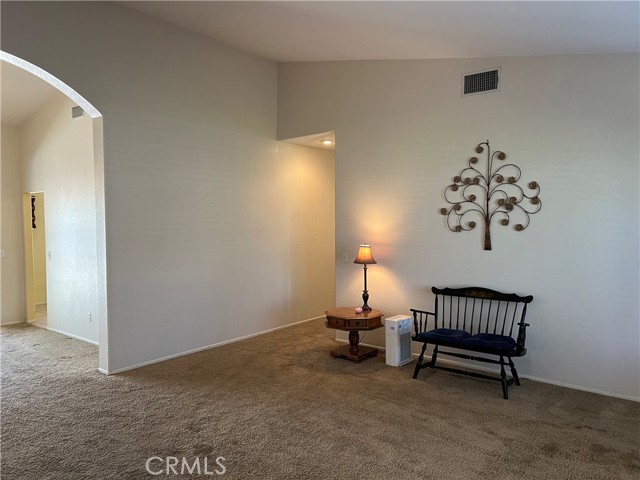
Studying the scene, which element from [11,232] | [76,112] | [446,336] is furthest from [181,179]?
[11,232]

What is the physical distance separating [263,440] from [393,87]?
12.7 feet

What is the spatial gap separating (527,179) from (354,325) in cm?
224

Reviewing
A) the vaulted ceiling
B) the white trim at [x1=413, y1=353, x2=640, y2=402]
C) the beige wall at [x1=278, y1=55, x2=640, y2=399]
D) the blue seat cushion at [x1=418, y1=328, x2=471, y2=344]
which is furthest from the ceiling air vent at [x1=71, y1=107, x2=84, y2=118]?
the white trim at [x1=413, y1=353, x2=640, y2=402]

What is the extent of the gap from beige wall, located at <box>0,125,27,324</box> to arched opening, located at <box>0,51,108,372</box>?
2cm

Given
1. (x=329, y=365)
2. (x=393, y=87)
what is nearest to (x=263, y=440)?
(x=329, y=365)

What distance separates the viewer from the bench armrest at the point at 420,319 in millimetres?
4738

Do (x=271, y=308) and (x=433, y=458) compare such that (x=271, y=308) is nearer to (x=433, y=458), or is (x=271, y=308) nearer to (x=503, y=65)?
(x=433, y=458)

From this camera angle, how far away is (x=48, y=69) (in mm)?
3986

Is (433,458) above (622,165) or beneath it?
beneath

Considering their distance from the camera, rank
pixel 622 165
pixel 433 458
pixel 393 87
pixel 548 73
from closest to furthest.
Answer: pixel 433 458 < pixel 622 165 < pixel 548 73 < pixel 393 87

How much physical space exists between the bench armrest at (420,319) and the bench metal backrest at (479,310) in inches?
4.6

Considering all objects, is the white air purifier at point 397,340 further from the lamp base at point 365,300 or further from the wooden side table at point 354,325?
the lamp base at point 365,300

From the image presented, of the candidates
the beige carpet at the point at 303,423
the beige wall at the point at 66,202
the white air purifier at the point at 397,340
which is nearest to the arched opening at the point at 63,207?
the beige wall at the point at 66,202

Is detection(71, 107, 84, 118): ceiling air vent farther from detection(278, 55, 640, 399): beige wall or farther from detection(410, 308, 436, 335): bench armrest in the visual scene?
detection(410, 308, 436, 335): bench armrest
